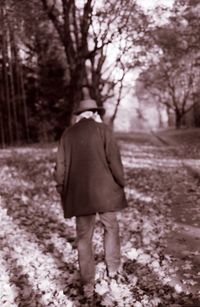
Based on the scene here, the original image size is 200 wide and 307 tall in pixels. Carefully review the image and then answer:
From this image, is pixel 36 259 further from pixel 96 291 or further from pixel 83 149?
pixel 83 149

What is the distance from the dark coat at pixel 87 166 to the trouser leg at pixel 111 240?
21 centimetres

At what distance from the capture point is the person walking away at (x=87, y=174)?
5695 millimetres

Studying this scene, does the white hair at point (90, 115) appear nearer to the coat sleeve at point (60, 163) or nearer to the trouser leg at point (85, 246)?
the coat sleeve at point (60, 163)

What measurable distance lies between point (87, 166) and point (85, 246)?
2.97 ft

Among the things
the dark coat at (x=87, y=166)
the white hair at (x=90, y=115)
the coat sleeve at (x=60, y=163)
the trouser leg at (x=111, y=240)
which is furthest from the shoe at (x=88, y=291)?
the white hair at (x=90, y=115)

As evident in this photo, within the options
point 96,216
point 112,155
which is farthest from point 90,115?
point 96,216

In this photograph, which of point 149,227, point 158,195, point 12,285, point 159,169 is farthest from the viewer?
point 159,169

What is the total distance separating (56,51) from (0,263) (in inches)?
1098

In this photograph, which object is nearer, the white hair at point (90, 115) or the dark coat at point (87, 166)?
the dark coat at point (87, 166)

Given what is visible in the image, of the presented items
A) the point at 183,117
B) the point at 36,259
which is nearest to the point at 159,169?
the point at 36,259

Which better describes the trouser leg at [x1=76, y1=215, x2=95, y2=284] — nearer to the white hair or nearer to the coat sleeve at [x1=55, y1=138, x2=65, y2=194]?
the coat sleeve at [x1=55, y1=138, x2=65, y2=194]

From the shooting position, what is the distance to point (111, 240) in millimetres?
6094

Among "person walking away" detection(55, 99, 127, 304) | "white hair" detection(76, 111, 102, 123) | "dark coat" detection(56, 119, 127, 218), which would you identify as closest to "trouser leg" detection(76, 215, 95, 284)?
"person walking away" detection(55, 99, 127, 304)

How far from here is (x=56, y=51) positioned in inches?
1319
